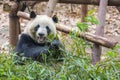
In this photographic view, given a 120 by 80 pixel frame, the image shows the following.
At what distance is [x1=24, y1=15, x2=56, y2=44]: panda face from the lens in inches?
168

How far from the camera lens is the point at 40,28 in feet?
14.1

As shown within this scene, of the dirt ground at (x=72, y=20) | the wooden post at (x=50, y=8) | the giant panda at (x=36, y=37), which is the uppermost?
the wooden post at (x=50, y=8)

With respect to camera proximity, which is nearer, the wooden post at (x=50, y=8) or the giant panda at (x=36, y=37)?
the giant panda at (x=36, y=37)

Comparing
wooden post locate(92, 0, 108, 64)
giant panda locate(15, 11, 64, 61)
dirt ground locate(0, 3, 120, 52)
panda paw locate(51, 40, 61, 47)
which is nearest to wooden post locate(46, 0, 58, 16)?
giant panda locate(15, 11, 64, 61)

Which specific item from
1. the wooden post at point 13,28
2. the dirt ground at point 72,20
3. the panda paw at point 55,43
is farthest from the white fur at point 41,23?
the dirt ground at point 72,20

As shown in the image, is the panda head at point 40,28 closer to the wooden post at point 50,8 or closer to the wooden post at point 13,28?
the wooden post at point 50,8

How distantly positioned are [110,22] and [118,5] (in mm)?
5067

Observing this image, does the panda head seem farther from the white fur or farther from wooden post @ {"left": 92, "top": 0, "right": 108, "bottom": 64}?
wooden post @ {"left": 92, "top": 0, "right": 108, "bottom": 64}

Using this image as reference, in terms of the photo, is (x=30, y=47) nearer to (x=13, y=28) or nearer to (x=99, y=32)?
(x=99, y=32)

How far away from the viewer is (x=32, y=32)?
443 cm

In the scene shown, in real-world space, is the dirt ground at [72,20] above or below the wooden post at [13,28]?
below

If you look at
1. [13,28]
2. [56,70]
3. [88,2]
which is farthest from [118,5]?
[56,70]

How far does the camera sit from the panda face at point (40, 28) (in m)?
4.26

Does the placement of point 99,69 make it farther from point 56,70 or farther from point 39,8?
point 39,8
